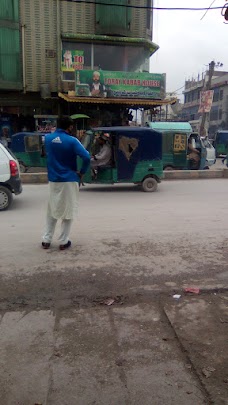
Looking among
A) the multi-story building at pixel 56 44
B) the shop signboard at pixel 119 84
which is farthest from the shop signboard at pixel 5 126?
the shop signboard at pixel 119 84

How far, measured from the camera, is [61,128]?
4.77m

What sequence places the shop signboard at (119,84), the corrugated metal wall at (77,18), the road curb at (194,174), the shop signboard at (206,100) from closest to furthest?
the road curb at (194,174), the shop signboard at (119,84), the corrugated metal wall at (77,18), the shop signboard at (206,100)

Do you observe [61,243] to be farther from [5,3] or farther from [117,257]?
[5,3]

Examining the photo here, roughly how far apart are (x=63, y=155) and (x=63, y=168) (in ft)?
0.57

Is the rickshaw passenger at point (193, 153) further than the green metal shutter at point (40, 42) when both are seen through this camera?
No

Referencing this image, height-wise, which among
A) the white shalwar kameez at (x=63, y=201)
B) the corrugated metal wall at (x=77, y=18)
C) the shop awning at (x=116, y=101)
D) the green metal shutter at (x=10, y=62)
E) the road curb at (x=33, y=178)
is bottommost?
the road curb at (x=33, y=178)

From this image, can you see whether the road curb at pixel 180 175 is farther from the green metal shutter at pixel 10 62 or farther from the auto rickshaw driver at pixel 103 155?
the green metal shutter at pixel 10 62

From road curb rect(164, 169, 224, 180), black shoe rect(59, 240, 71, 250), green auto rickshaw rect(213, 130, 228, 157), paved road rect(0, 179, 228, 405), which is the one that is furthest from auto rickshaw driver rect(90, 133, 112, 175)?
green auto rickshaw rect(213, 130, 228, 157)

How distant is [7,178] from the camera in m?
7.69

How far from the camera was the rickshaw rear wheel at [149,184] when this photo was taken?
10.5 m

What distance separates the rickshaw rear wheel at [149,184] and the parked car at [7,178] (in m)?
3.97

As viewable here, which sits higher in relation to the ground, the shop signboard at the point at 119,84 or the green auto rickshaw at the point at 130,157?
the shop signboard at the point at 119,84

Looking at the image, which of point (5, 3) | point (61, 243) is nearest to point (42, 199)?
point (61, 243)

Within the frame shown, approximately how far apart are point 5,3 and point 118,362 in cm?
1999
